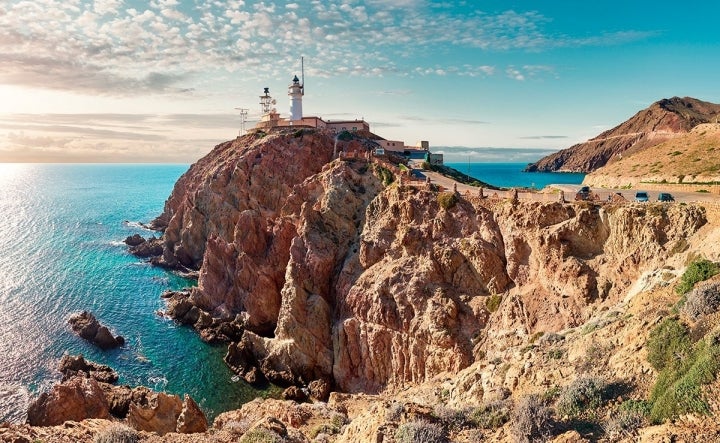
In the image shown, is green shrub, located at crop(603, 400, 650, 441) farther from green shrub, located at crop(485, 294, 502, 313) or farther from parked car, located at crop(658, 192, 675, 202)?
→ parked car, located at crop(658, 192, 675, 202)

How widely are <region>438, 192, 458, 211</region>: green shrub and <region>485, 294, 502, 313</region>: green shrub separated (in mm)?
8969

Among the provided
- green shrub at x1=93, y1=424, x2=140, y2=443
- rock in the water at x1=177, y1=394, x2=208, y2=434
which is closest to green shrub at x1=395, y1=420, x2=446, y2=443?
green shrub at x1=93, y1=424, x2=140, y2=443

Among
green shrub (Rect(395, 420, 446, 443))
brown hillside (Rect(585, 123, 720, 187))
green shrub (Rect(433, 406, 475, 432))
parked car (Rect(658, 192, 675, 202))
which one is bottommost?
green shrub (Rect(433, 406, 475, 432))

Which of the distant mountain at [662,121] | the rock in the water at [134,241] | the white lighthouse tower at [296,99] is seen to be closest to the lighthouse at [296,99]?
the white lighthouse tower at [296,99]

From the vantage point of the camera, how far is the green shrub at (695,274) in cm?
2020

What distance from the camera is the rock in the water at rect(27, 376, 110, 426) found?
1107 inches

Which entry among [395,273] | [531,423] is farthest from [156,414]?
[531,423]

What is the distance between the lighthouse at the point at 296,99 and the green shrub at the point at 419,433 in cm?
7091

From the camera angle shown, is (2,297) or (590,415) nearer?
(590,415)

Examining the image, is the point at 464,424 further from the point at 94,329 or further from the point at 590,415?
the point at 94,329

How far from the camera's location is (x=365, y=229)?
46.3 meters

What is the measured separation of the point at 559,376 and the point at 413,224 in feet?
82.0

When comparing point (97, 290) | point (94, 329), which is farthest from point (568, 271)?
point (97, 290)

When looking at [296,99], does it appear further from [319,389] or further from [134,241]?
[319,389]
